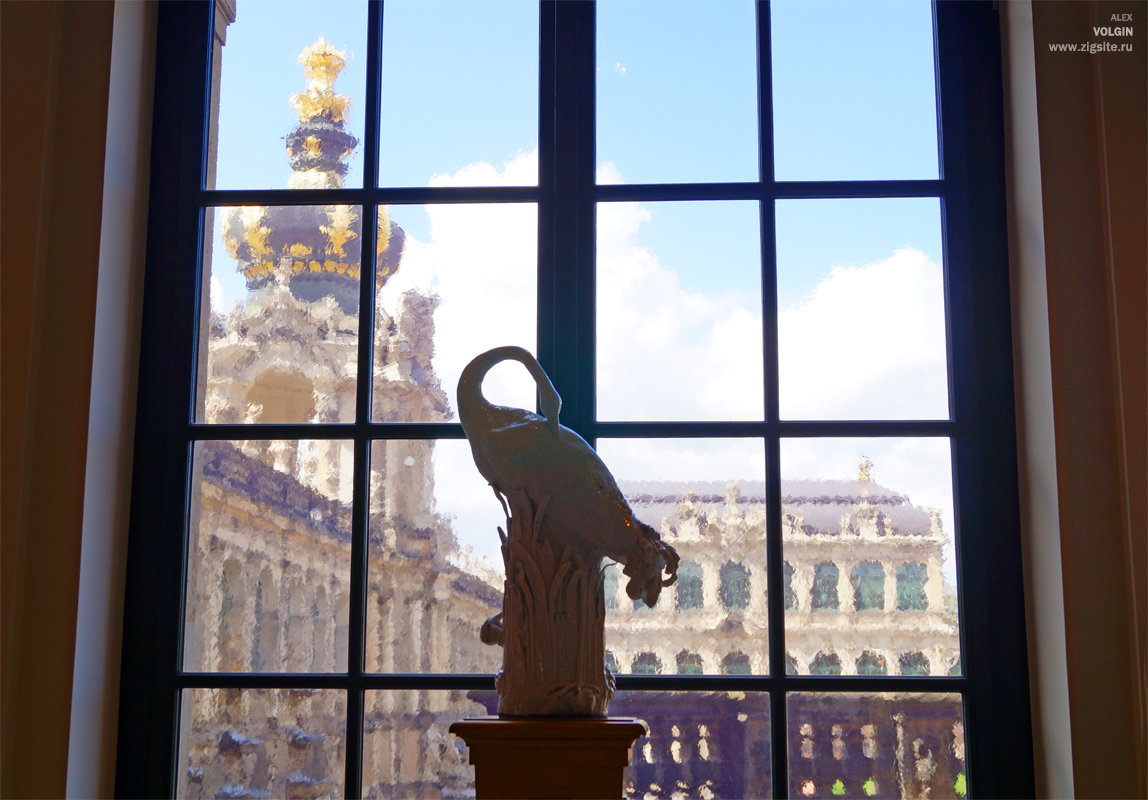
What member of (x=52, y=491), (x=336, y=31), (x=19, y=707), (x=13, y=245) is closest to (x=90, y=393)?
(x=52, y=491)

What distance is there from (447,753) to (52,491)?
1.02 metres

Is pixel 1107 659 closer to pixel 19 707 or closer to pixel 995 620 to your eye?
pixel 995 620

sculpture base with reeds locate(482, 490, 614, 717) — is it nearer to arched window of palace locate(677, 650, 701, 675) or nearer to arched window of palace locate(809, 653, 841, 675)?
arched window of palace locate(677, 650, 701, 675)

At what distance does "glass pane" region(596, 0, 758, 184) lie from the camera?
238cm

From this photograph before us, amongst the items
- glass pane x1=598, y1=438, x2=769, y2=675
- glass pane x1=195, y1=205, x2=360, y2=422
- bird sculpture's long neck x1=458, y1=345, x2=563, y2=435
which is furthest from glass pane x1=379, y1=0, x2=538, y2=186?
glass pane x1=598, y1=438, x2=769, y2=675

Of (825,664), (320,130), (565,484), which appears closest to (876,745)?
(825,664)

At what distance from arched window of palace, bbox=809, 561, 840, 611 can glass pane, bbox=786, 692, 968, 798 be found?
0.63ft

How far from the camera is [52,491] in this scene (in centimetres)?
206

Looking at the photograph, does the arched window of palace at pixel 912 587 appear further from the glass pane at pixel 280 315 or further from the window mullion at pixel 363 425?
the glass pane at pixel 280 315

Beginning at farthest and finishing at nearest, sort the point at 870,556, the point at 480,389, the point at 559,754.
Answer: the point at 870,556, the point at 480,389, the point at 559,754

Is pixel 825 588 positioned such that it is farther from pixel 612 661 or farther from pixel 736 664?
pixel 612 661

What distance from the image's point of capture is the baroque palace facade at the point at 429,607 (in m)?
2.15

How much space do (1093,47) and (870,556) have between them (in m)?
1.20

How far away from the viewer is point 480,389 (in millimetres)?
1875
